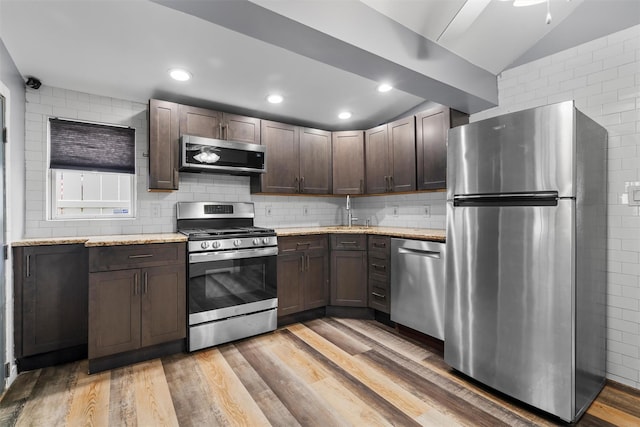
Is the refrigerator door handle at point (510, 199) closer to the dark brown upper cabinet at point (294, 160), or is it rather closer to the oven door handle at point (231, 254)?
the oven door handle at point (231, 254)

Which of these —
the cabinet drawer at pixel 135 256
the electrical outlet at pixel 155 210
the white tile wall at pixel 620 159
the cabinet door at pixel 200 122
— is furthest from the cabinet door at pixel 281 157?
the white tile wall at pixel 620 159

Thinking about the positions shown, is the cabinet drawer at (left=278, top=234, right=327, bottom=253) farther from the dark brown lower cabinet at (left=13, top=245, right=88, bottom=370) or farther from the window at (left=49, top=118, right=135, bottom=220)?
the dark brown lower cabinet at (left=13, top=245, right=88, bottom=370)

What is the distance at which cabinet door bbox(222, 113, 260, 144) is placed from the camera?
3.17 meters

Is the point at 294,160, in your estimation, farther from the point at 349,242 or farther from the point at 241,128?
the point at 349,242

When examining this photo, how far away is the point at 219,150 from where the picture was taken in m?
3.00

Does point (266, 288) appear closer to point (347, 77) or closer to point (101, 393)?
point (101, 393)

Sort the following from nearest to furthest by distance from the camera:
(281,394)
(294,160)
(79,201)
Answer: (281,394), (79,201), (294,160)

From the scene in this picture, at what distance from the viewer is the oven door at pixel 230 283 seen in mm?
2584

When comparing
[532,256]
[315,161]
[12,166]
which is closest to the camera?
[532,256]

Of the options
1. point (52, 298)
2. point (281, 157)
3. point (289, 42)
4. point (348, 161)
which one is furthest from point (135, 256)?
point (348, 161)

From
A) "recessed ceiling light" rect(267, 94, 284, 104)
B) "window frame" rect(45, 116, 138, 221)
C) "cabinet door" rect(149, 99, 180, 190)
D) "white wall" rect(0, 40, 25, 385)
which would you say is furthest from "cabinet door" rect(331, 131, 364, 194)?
"white wall" rect(0, 40, 25, 385)

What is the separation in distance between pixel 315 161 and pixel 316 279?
1447 mm

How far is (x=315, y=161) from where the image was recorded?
12.4 ft

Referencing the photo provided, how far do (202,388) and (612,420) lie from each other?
2452mm
